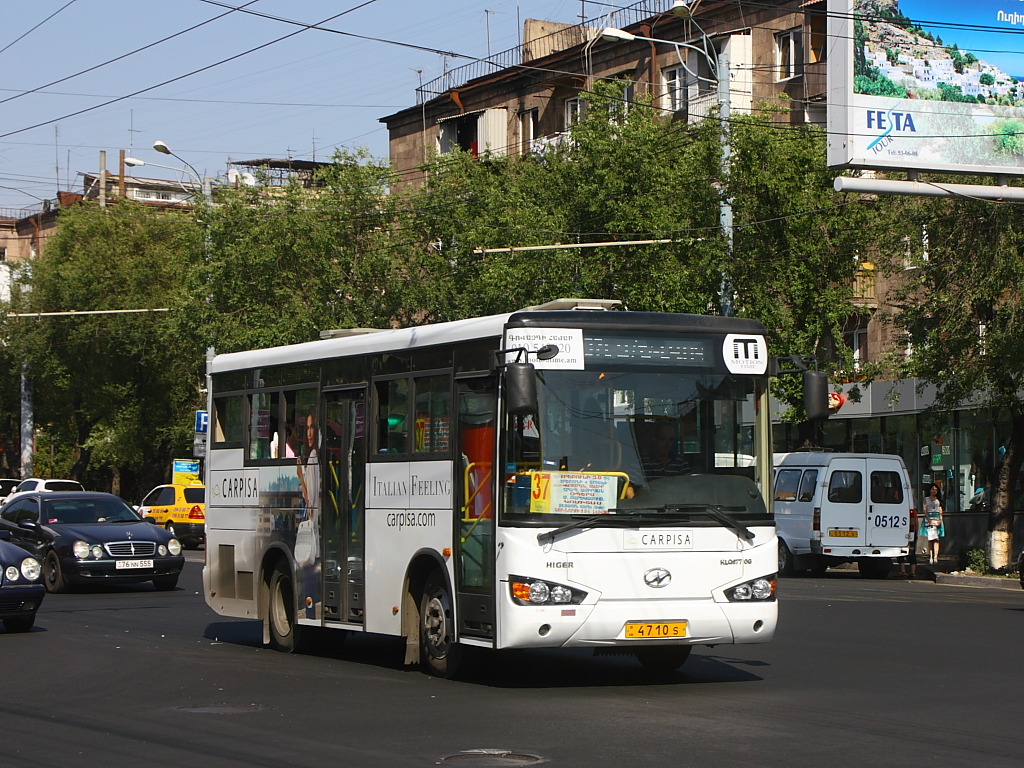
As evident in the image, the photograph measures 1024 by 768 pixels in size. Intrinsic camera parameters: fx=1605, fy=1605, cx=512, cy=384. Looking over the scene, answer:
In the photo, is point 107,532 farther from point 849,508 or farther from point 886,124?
point 849,508

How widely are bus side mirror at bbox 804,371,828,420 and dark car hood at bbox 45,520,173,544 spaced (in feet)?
48.3

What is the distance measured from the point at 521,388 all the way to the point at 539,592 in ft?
5.23

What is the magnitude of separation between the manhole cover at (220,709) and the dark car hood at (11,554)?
6.81m

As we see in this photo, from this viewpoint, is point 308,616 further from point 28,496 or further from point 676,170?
point 676,170

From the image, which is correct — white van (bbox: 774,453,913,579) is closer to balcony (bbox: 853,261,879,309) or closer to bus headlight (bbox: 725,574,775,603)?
balcony (bbox: 853,261,879,309)

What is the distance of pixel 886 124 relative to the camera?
75.0 ft

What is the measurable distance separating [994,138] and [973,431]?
1436 cm

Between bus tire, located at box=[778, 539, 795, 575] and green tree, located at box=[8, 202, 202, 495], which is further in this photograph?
green tree, located at box=[8, 202, 202, 495]

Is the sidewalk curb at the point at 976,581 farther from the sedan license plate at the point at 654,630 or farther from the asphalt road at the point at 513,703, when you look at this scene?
the sedan license plate at the point at 654,630

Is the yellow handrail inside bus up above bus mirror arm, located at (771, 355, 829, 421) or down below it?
below

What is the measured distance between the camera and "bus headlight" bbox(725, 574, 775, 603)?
1234 centimetres

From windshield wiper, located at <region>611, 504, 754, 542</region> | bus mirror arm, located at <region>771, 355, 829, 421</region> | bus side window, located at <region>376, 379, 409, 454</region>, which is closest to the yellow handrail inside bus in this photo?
bus side window, located at <region>376, 379, 409, 454</region>

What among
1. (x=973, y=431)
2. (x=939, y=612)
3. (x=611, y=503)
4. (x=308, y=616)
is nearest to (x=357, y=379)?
(x=308, y=616)

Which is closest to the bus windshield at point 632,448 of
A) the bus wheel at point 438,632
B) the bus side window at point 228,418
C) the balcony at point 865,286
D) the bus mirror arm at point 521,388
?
the bus mirror arm at point 521,388
